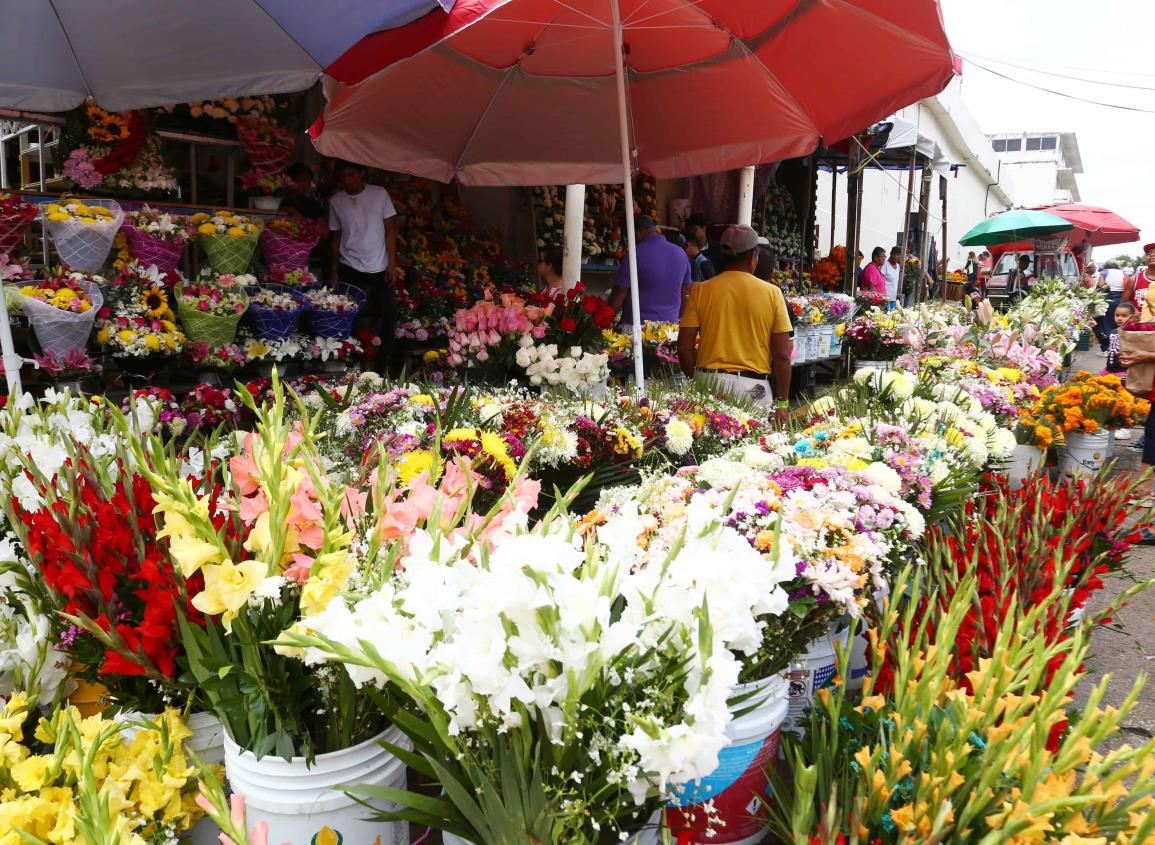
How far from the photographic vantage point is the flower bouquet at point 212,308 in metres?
4.70

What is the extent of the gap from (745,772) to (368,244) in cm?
492

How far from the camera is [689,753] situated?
107 centimetres

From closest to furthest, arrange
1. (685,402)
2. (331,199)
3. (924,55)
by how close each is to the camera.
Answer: (685,402)
(924,55)
(331,199)

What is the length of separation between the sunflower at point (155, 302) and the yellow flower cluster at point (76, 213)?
393 mm

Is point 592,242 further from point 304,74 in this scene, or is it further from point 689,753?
point 689,753

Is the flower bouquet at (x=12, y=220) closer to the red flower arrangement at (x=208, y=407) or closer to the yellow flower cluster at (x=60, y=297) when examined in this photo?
the yellow flower cluster at (x=60, y=297)

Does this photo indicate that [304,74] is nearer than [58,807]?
No

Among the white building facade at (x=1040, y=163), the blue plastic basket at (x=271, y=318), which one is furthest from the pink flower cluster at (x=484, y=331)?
the white building facade at (x=1040, y=163)

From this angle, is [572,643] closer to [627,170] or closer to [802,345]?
[627,170]

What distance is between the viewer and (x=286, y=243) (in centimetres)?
539

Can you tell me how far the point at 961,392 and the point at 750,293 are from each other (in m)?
1.15

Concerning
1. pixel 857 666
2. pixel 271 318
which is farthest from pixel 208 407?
pixel 857 666

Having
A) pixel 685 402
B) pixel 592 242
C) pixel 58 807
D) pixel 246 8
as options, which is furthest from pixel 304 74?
pixel 592 242

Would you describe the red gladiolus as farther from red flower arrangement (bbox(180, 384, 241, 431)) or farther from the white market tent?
red flower arrangement (bbox(180, 384, 241, 431))
